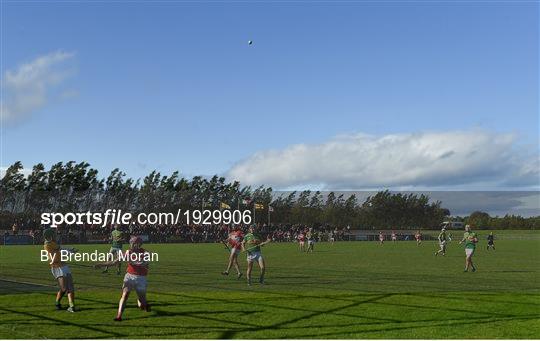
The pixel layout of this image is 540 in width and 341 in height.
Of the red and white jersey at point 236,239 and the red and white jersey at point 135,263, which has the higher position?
the red and white jersey at point 236,239

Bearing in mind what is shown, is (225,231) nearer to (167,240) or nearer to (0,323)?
(167,240)

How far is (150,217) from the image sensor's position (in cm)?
6156

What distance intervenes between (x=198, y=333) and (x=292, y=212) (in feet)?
208

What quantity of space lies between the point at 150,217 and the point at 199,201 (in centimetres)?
505

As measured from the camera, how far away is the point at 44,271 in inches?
1036

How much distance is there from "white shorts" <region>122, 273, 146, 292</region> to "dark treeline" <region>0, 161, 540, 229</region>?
153 ft

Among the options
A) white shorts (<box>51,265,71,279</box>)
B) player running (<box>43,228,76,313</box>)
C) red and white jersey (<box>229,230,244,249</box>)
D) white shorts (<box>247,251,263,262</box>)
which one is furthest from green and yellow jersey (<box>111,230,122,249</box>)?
white shorts (<box>51,265,71,279</box>)

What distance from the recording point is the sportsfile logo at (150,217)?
57844 millimetres

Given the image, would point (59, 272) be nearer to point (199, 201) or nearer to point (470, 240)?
point (470, 240)

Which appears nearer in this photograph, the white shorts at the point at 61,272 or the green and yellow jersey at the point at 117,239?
the white shorts at the point at 61,272

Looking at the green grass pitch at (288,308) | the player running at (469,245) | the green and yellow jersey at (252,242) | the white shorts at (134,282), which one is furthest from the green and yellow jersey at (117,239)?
the player running at (469,245)

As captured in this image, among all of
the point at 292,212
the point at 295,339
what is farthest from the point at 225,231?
the point at 295,339

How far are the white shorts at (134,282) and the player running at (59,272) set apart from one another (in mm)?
1586

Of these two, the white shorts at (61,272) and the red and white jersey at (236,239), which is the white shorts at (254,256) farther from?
the white shorts at (61,272)
